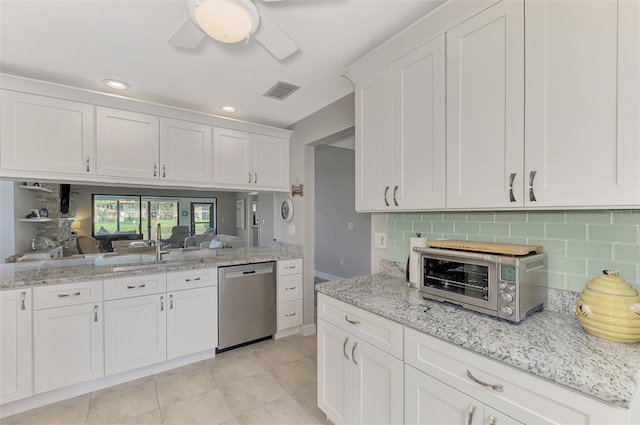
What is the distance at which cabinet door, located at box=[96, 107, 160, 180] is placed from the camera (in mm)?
2414

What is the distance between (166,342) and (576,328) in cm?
277

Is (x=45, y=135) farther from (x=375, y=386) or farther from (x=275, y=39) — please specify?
(x=375, y=386)

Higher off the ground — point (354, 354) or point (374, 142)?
point (374, 142)

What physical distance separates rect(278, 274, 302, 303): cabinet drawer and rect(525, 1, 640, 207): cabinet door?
96.2 inches

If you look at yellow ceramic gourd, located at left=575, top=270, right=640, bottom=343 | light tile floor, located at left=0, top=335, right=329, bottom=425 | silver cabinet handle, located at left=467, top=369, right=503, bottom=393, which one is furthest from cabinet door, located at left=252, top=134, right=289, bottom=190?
yellow ceramic gourd, located at left=575, top=270, right=640, bottom=343

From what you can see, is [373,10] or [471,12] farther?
[373,10]

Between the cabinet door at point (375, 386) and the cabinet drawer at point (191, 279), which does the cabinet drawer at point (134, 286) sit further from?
the cabinet door at point (375, 386)

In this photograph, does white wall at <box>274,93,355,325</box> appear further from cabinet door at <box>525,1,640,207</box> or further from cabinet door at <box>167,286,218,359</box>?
cabinet door at <box>525,1,640,207</box>

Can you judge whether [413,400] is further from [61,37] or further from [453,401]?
[61,37]

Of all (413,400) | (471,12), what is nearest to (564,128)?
(471,12)

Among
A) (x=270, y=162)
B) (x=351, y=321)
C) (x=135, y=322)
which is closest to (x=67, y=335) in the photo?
(x=135, y=322)

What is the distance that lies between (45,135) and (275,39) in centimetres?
208

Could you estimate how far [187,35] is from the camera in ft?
4.68

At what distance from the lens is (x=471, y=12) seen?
134 centimetres
